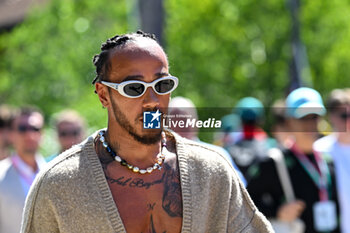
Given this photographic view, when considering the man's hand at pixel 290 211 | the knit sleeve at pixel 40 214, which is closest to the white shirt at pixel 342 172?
the man's hand at pixel 290 211

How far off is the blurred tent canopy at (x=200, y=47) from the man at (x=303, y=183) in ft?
23.4

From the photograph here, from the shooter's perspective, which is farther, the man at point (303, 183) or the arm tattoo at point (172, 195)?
the man at point (303, 183)

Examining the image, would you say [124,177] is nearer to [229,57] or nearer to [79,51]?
[79,51]

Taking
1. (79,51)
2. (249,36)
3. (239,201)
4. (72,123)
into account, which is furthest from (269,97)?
(239,201)

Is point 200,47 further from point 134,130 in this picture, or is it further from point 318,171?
point 134,130

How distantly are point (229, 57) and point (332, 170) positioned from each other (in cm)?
1476

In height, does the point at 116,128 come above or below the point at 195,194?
above

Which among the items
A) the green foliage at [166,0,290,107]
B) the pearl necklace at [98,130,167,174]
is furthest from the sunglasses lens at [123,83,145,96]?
the green foliage at [166,0,290,107]

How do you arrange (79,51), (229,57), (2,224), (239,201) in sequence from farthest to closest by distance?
(229,57), (79,51), (2,224), (239,201)

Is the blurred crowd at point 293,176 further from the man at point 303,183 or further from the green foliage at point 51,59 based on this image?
the green foliage at point 51,59

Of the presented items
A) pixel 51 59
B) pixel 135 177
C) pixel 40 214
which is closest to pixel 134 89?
pixel 135 177

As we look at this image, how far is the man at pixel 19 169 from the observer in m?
5.39

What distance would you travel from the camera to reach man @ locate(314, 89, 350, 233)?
565 cm

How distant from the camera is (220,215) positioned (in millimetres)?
2891
